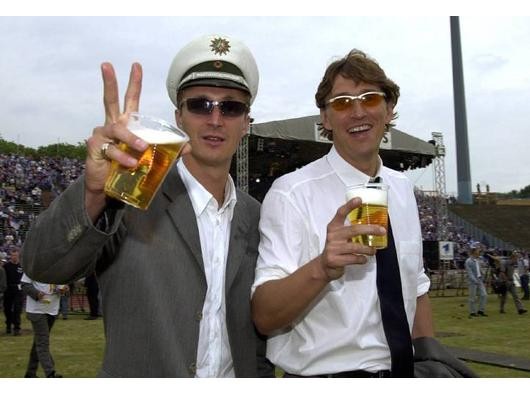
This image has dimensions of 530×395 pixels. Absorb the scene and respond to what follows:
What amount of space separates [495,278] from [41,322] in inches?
526

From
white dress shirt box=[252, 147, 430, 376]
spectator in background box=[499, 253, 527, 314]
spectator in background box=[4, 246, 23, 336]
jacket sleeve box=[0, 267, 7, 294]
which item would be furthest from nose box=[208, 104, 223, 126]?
spectator in background box=[499, 253, 527, 314]

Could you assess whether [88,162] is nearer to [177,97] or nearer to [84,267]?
[84,267]

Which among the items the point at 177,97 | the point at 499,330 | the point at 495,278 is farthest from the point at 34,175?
the point at 177,97

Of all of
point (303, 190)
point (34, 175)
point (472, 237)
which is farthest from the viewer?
point (472, 237)

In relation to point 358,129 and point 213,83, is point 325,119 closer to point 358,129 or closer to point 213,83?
point 358,129

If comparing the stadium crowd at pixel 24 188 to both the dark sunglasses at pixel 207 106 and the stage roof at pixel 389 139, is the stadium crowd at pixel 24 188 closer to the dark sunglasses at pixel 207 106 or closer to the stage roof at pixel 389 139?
the stage roof at pixel 389 139

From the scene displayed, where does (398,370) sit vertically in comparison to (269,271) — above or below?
below

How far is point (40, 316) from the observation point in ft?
25.8

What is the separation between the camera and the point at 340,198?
92.3 inches

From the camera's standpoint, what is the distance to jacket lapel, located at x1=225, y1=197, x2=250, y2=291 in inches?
87.9

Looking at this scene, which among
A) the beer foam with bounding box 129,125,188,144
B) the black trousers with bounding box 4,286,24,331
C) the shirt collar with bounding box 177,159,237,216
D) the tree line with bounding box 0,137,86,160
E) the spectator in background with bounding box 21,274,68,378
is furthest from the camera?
the tree line with bounding box 0,137,86,160

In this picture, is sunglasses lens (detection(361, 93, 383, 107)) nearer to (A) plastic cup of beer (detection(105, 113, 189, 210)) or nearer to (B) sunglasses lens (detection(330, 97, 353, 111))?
(B) sunglasses lens (detection(330, 97, 353, 111))

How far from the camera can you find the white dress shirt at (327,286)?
213cm

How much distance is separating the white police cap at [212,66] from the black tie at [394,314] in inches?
38.7
